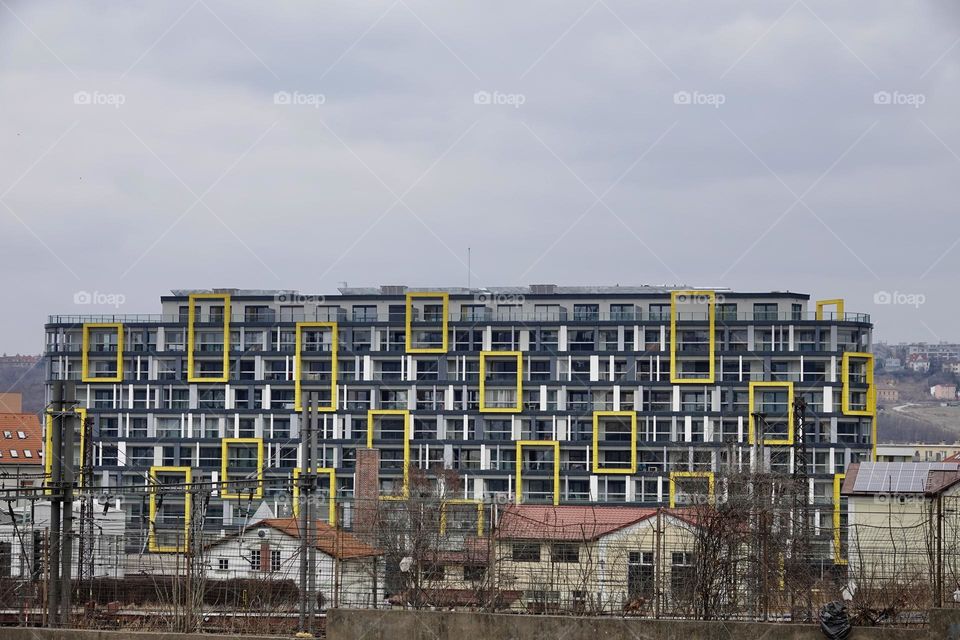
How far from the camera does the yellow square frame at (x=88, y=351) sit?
75062mm

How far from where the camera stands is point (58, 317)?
77.6 meters

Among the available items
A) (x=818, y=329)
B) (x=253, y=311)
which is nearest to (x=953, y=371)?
(x=818, y=329)

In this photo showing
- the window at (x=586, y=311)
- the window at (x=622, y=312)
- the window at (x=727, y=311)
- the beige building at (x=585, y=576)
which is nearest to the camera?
the beige building at (x=585, y=576)

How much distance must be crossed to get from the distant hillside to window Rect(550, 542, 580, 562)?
109527 millimetres

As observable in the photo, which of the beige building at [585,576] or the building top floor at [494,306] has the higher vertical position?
the building top floor at [494,306]

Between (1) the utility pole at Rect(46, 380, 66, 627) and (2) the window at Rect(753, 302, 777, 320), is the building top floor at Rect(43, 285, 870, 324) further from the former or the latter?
(1) the utility pole at Rect(46, 380, 66, 627)

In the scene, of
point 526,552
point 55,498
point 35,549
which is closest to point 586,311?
point 526,552

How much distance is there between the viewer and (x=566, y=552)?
818 inches

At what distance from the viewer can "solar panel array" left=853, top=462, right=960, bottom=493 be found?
45562 mm

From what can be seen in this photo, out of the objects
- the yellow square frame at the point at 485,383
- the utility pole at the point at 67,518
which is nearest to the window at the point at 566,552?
the utility pole at the point at 67,518

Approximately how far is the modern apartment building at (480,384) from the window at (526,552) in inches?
1842

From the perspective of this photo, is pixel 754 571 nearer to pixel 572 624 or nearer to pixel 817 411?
pixel 572 624

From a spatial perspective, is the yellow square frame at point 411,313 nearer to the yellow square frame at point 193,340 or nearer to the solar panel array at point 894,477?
the yellow square frame at point 193,340

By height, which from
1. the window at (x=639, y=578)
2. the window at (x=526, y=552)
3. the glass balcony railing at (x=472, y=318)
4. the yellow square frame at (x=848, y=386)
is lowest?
the window at (x=639, y=578)
